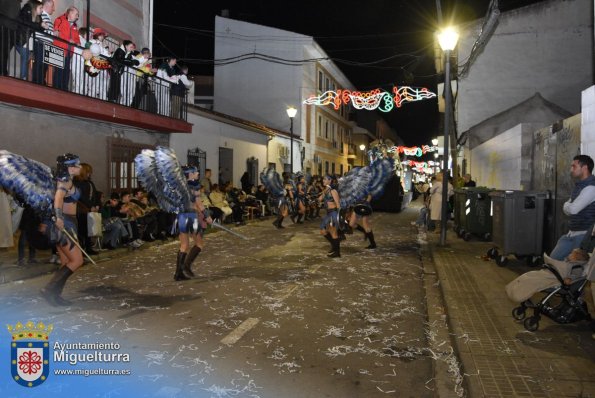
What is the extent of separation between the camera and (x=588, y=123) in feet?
23.7

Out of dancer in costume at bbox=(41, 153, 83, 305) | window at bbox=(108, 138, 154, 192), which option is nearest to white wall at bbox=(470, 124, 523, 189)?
dancer in costume at bbox=(41, 153, 83, 305)

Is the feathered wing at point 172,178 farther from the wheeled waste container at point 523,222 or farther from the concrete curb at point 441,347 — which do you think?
the wheeled waste container at point 523,222

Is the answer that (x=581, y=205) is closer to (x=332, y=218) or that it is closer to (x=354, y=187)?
(x=332, y=218)

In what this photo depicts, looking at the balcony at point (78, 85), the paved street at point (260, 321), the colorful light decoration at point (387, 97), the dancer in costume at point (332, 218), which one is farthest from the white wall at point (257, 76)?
the paved street at point (260, 321)

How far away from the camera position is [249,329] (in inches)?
226

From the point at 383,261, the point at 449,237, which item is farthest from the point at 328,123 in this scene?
the point at 383,261

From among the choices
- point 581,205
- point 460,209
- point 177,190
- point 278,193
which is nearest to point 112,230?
point 177,190

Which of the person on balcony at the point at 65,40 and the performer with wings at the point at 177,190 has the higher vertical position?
the person on balcony at the point at 65,40

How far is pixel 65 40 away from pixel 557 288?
451 inches

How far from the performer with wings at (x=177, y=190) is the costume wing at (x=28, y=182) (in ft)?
5.34

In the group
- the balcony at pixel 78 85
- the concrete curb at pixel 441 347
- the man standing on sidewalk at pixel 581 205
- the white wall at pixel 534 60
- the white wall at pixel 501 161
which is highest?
the white wall at pixel 534 60

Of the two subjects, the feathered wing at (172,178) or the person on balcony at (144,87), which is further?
the person on balcony at (144,87)

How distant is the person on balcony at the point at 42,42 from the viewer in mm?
11266

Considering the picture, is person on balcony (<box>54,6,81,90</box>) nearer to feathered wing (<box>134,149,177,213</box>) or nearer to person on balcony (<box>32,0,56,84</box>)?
person on balcony (<box>32,0,56,84</box>)
